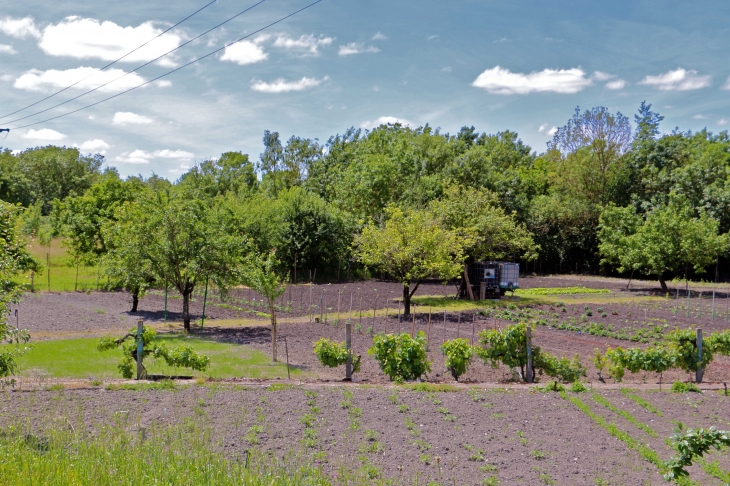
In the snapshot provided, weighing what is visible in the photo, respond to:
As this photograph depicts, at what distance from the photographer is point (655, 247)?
133 feet

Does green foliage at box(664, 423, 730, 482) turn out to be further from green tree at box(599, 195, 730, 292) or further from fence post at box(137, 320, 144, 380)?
green tree at box(599, 195, 730, 292)

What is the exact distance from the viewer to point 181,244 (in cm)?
2420

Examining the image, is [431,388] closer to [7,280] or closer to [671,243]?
[7,280]

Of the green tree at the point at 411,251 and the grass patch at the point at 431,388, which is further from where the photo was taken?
the green tree at the point at 411,251

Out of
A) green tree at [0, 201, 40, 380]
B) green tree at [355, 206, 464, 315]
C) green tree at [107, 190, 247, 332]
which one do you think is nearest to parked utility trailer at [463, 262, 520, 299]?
green tree at [355, 206, 464, 315]

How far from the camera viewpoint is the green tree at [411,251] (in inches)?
1121

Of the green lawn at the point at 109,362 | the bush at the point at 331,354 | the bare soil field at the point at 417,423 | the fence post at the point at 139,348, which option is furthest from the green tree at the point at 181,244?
the bare soil field at the point at 417,423

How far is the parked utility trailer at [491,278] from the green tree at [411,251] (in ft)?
19.3

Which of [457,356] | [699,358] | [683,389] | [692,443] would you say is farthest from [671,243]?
[692,443]

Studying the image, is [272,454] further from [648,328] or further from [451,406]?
[648,328]

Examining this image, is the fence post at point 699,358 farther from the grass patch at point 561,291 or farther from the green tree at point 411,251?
the grass patch at point 561,291

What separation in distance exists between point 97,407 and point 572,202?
52743 millimetres

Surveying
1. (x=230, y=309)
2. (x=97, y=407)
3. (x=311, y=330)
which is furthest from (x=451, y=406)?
(x=230, y=309)

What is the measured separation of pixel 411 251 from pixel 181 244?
10137mm
